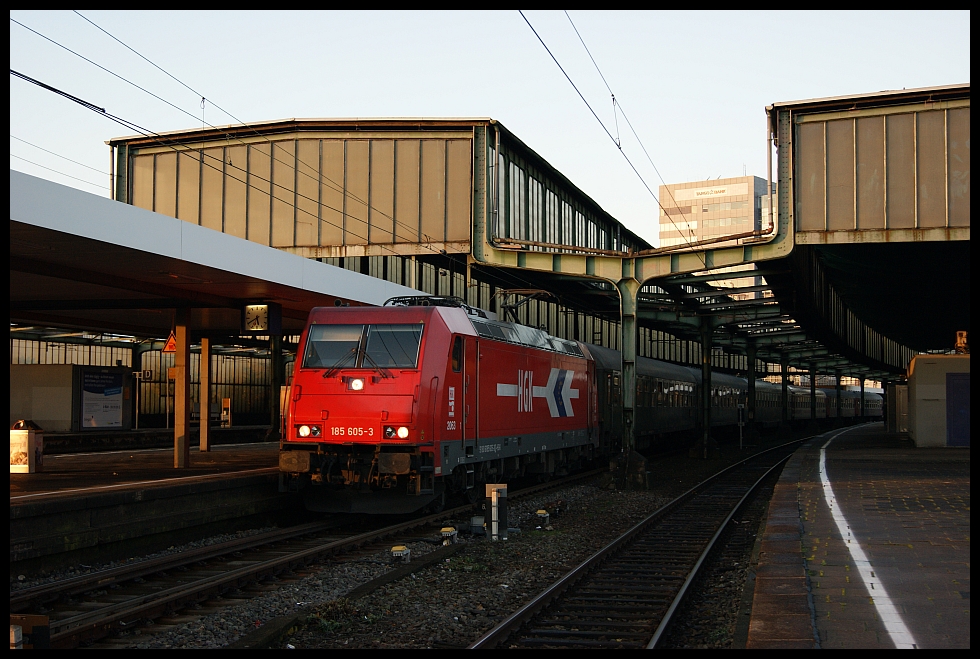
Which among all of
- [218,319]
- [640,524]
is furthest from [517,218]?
[640,524]

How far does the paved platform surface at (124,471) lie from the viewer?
13.6 metres

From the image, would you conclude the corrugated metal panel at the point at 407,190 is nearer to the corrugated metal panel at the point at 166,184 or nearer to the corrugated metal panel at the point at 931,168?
the corrugated metal panel at the point at 166,184

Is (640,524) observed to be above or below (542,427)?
below

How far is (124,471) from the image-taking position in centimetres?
1791

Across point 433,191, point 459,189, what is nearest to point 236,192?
point 433,191

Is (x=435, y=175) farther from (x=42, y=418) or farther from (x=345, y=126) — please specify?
(x=42, y=418)

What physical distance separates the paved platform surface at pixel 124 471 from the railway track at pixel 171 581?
174 centimetres

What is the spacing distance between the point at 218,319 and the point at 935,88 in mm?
20865

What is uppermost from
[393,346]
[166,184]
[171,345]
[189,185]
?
[166,184]

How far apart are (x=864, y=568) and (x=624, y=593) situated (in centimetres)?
257

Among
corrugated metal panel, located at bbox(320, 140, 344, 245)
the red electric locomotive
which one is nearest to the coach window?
the red electric locomotive

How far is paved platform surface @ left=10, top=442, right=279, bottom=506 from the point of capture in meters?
13.6

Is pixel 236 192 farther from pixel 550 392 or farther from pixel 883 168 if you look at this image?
pixel 883 168

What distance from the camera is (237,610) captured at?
374 inches
